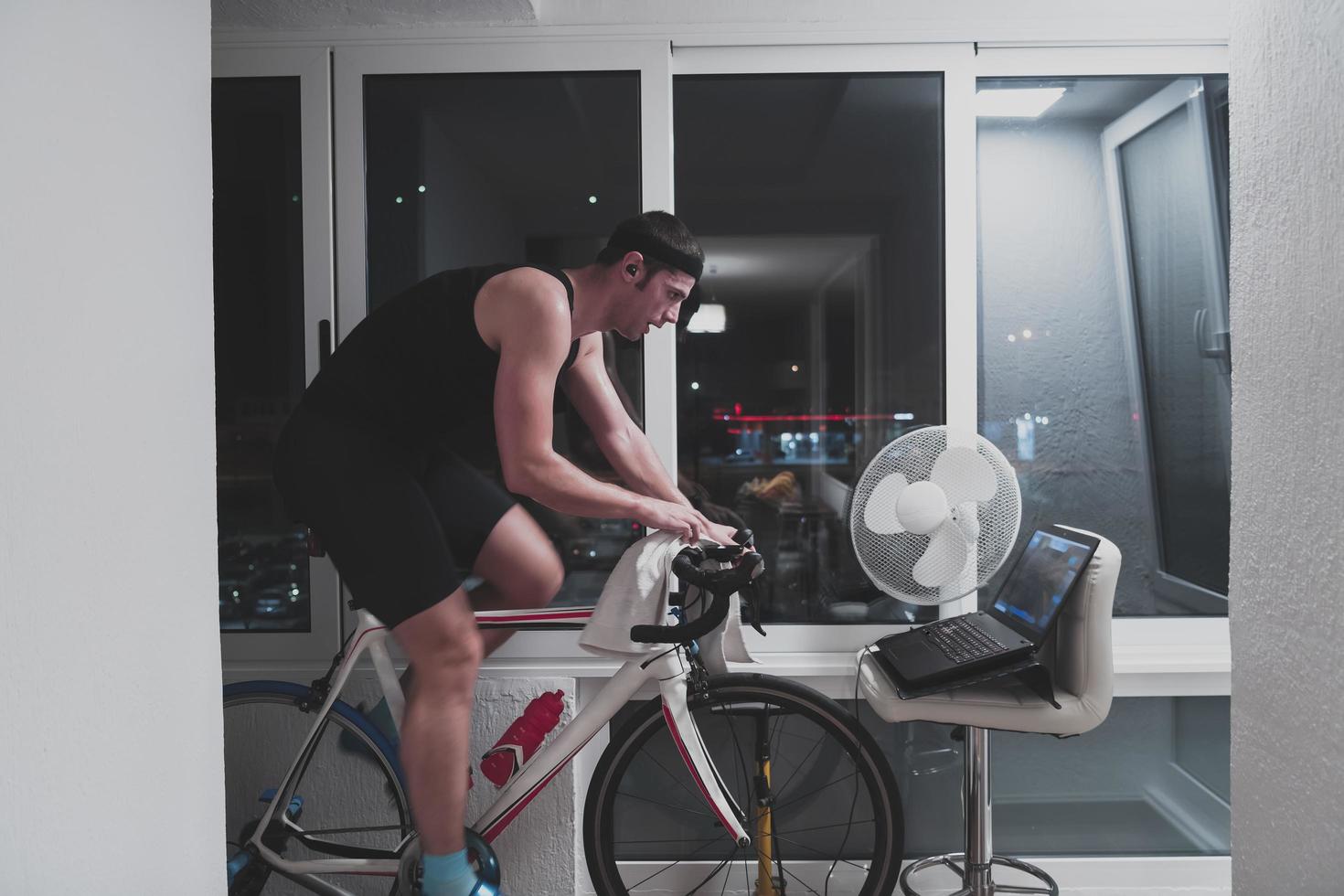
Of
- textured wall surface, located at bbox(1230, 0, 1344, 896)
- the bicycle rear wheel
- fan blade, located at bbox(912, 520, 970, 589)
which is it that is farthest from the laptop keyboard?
the bicycle rear wheel

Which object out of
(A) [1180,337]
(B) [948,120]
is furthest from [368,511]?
(A) [1180,337]

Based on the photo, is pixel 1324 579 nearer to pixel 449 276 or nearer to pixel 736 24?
pixel 449 276

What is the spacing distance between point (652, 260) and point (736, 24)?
805 mm

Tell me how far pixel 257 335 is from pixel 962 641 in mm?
1956

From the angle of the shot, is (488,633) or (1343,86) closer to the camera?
(1343,86)

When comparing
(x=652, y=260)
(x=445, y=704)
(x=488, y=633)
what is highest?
(x=652, y=260)

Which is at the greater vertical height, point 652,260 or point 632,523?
point 652,260

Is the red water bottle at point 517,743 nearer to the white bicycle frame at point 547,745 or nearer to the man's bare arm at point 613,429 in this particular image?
the white bicycle frame at point 547,745

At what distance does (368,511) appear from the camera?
166 centimetres

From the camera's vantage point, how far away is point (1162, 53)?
7.06 feet

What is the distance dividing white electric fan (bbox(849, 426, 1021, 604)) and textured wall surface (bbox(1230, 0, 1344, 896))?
50cm

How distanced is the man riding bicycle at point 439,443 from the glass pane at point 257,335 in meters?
0.60

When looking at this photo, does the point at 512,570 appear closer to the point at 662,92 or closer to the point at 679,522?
the point at 679,522

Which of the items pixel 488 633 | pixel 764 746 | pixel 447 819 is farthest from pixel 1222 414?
pixel 447 819
